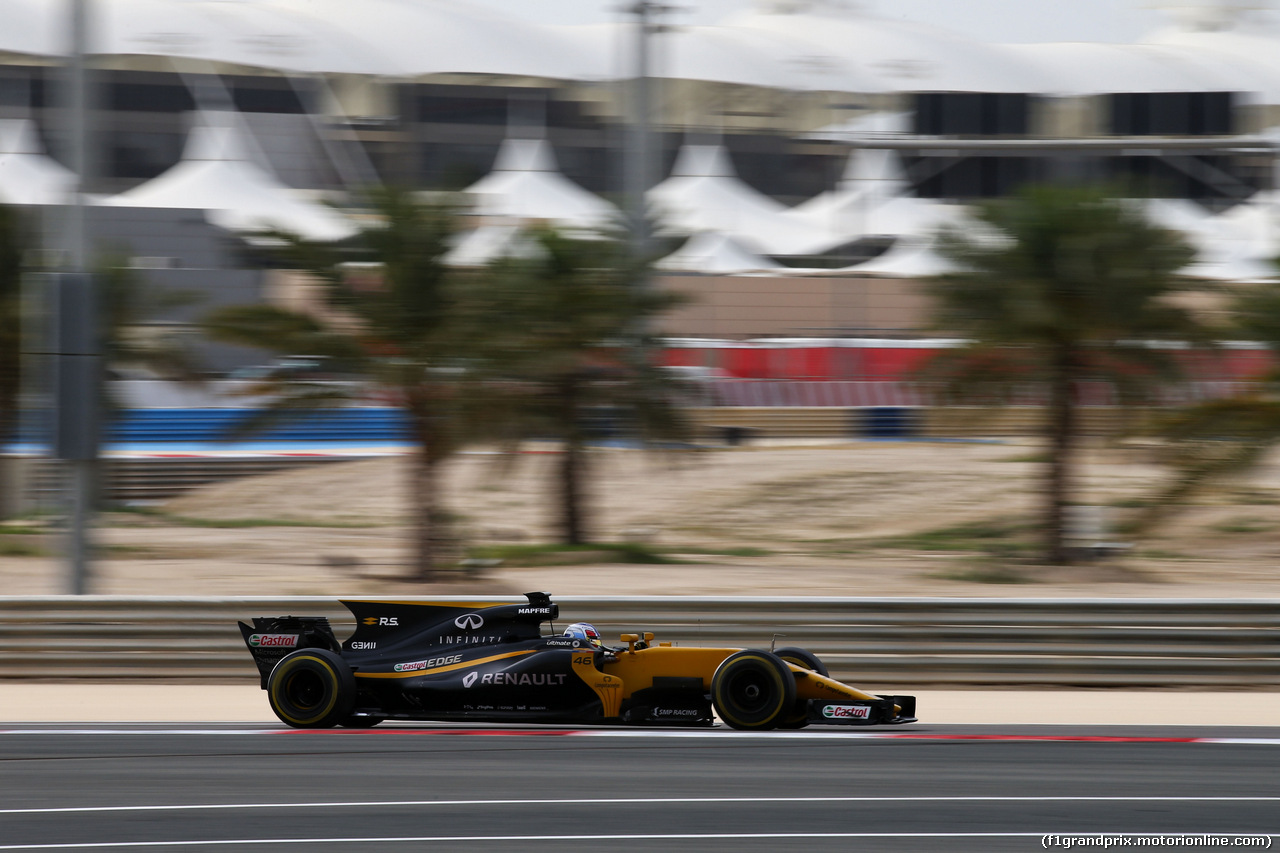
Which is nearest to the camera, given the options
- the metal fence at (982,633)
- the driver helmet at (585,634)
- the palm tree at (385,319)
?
the driver helmet at (585,634)

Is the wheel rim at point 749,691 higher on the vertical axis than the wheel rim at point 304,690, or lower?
higher

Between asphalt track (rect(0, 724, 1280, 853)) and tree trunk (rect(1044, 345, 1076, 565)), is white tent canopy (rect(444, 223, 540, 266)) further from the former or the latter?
asphalt track (rect(0, 724, 1280, 853))

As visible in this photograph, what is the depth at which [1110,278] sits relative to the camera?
18.6 metres

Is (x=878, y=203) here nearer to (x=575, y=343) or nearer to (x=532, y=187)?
(x=532, y=187)

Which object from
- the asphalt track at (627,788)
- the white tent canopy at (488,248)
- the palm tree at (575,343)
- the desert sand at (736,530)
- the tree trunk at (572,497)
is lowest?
the desert sand at (736,530)

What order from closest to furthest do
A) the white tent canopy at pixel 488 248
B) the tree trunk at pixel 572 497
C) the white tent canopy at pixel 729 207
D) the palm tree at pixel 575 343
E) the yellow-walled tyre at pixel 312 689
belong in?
the yellow-walled tyre at pixel 312 689, the palm tree at pixel 575 343, the white tent canopy at pixel 488 248, the tree trunk at pixel 572 497, the white tent canopy at pixel 729 207

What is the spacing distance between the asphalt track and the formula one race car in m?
0.18

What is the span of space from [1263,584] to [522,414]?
9493 mm

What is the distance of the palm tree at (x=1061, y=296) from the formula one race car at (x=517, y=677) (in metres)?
11.1

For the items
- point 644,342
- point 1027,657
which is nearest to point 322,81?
point 644,342

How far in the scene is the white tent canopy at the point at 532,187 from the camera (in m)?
70.9

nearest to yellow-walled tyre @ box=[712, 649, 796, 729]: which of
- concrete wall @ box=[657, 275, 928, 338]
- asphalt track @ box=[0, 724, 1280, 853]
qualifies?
asphalt track @ box=[0, 724, 1280, 853]

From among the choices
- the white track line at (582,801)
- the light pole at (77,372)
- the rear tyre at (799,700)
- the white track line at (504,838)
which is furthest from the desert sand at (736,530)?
the white track line at (504,838)

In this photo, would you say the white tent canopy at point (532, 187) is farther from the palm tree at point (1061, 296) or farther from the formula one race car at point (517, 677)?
the formula one race car at point (517, 677)
